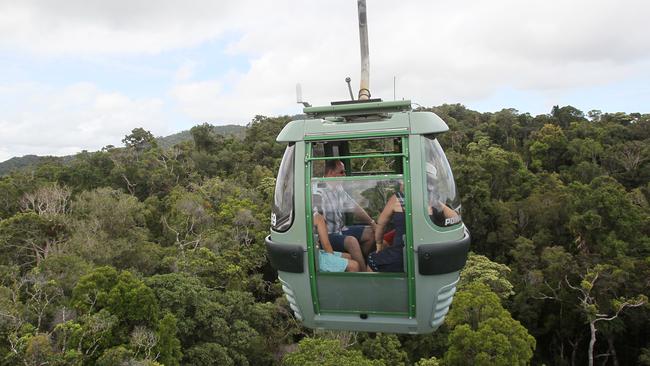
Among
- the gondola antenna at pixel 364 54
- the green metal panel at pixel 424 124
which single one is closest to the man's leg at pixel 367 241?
the green metal panel at pixel 424 124

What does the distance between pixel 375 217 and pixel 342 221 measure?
301 mm

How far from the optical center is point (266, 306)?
62.2 ft

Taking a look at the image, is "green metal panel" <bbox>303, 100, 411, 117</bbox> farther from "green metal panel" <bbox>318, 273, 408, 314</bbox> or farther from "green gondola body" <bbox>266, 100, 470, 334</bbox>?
"green metal panel" <bbox>318, 273, 408, 314</bbox>

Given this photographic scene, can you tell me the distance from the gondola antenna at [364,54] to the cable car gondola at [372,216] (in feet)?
0.05

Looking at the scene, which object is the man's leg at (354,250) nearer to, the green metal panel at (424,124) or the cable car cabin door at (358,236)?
the cable car cabin door at (358,236)

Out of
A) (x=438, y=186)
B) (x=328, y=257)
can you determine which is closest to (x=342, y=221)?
(x=328, y=257)

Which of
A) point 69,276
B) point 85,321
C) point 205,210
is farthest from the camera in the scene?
point 205,210

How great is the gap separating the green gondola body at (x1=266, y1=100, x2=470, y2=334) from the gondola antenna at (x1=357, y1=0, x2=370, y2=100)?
0.91 ft

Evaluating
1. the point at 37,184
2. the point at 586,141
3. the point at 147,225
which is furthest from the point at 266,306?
the point at 586,141

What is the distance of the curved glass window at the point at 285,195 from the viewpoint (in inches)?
167

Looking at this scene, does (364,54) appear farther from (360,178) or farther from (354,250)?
(354,250)

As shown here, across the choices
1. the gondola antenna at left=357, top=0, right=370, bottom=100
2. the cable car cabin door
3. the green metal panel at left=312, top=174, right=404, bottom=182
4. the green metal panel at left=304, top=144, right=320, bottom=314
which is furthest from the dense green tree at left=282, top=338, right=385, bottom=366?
the gondola antenna at left=357, top=0, right=370, bottom=100

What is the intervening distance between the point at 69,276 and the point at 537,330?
21.3 metres

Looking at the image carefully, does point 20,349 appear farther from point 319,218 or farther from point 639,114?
point 639,114
